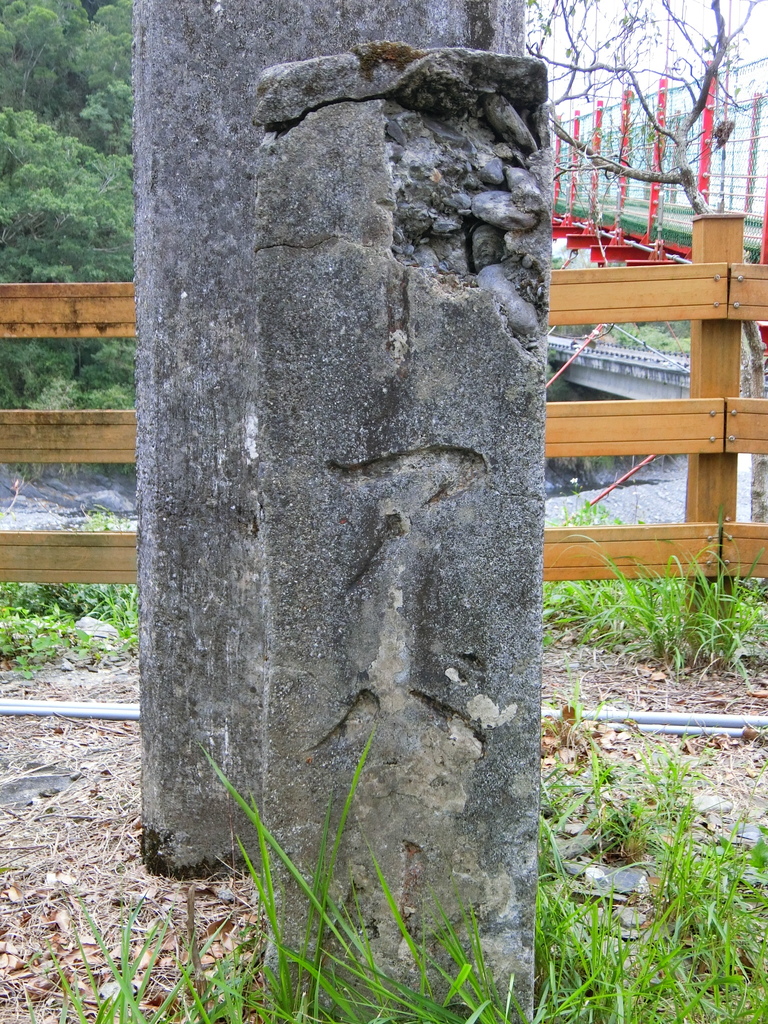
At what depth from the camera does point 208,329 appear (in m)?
1.90

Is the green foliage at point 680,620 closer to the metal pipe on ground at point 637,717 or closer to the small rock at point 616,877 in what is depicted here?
the metal pipe on ground at point 637,717

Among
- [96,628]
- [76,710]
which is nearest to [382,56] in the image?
[76,710]

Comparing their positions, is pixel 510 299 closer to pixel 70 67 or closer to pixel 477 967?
pixel 477 967

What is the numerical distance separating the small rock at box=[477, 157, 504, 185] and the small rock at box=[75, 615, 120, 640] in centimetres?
319

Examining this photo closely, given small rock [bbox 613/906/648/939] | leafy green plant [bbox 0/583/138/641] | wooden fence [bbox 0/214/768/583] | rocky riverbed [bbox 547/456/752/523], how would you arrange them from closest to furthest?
small rock [bbox 613/906/648/939] < wooden fence [bbox 0/214/768/583] < leafy green plant [bbox 0/583/138/641] < rocky riverbed [bbox 547/456/752/523]

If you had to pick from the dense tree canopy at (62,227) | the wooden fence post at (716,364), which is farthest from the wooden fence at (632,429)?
the dense tree canopy at (62,227)

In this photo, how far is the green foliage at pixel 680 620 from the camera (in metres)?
3.47

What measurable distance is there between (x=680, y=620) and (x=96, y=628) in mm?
2663

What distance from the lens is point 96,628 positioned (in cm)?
419

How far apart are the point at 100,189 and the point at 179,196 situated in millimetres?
22483

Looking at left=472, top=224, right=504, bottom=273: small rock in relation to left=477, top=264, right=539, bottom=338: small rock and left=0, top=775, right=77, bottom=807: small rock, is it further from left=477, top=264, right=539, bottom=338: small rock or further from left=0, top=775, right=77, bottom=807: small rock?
left=0, top=775, right=77, bottom=807: small rock

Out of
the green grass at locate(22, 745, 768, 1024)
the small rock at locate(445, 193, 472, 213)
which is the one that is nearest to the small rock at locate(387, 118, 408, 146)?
the small rock at locate(445, 193, 472, 213)

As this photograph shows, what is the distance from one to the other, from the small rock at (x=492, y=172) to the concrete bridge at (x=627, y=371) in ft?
53.5

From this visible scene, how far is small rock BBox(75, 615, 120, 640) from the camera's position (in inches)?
161
